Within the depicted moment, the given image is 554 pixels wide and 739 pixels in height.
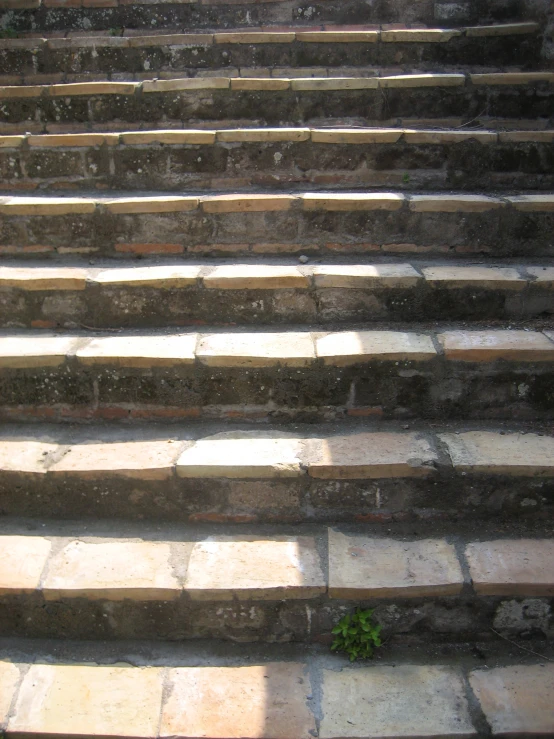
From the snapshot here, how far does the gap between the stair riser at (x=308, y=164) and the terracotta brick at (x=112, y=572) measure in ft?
6.31

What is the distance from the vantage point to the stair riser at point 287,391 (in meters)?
2.35

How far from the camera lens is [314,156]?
10.3 ft

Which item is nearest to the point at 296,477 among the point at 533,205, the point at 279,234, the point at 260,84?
the point at 279,234

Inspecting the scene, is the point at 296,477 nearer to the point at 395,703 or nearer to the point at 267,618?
the point at 267,618

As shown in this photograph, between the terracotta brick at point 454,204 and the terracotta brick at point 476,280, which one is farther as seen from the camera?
the terracotta brick at point 454,204

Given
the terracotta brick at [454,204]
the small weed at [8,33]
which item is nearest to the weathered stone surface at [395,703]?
the terracotta brick at [454,204]

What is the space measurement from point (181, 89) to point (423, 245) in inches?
66.3

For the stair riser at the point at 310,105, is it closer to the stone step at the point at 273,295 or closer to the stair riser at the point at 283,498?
the stone step at the point at 273,295

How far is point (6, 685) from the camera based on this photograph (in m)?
1.90

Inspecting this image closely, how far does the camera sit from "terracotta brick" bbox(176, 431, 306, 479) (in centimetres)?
215

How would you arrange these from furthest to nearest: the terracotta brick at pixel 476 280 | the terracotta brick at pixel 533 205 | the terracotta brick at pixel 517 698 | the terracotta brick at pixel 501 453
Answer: the terracotta brick at pixel 533 205 → the terracotta brick at pixel 476 280 → the terracotta brick at pixel 501 453 → the terracotta brick at pixel 517 698

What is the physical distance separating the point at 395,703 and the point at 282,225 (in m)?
2.08

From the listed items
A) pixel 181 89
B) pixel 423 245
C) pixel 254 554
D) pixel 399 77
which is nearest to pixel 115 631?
pixel 254 554

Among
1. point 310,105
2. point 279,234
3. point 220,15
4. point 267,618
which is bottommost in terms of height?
point 267,618
